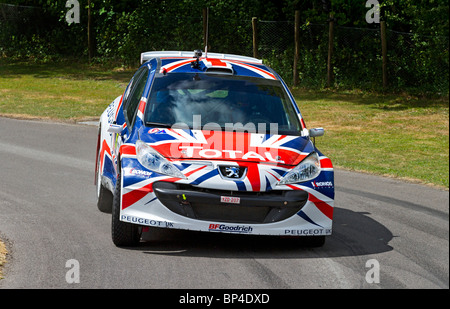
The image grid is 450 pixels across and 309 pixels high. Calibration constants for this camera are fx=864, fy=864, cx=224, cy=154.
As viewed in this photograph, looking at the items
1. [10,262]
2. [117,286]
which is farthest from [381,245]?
[10,262]

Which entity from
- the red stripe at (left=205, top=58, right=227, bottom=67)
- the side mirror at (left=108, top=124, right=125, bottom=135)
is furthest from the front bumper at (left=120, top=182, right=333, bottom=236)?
the red stripe at (left=205, top=58, right=227, bottom=67)

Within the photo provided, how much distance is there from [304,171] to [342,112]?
14824 millimetres

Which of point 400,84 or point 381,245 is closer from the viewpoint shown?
point 381,245

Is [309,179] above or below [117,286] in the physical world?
above

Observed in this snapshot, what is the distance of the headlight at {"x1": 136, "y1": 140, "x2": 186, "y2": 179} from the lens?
735 centimetres

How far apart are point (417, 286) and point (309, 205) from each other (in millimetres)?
1383

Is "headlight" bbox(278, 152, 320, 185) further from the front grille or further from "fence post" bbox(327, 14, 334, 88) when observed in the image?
"fence post" bbox(327, 14, 334, 88)

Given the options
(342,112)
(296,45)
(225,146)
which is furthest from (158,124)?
(296,45)

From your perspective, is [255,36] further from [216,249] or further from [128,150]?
[216,249]

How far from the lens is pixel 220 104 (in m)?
8.48

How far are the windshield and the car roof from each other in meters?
0.11

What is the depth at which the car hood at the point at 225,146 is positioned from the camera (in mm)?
7453
